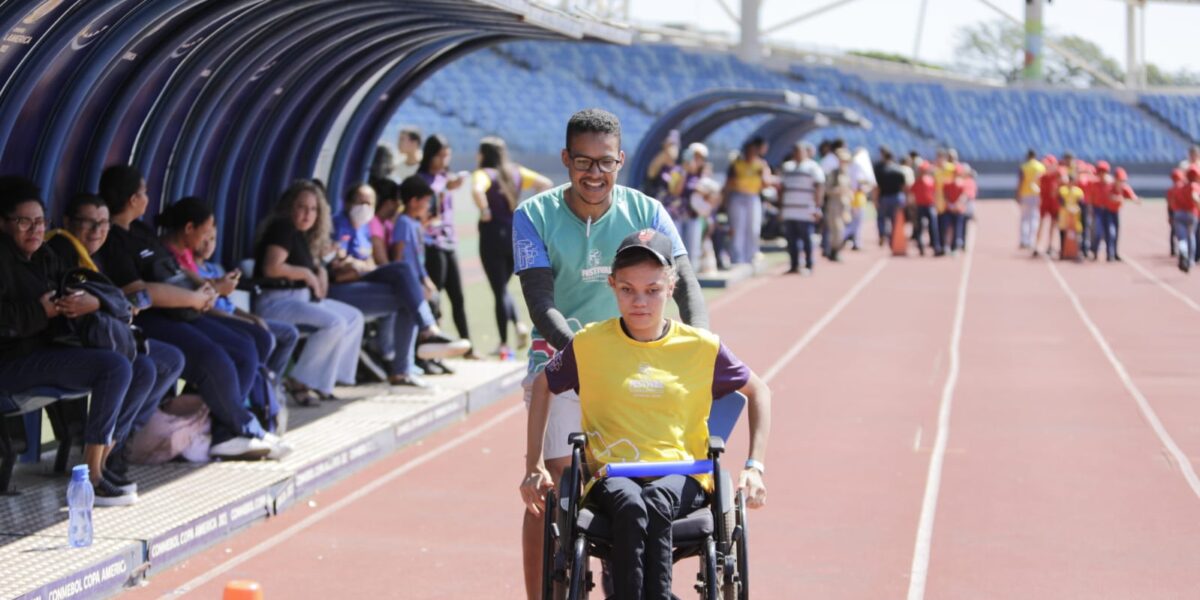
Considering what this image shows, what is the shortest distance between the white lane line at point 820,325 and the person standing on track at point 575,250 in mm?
7245

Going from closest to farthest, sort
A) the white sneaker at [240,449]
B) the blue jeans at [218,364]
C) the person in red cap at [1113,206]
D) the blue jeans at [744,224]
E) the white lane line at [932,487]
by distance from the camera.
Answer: the white lane line at [932,487], the blue jeans at [218,364], the white sneaker at [240,449], the blue jeans at [744,224], the person in red cap at [1113,206]

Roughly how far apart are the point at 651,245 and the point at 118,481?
3.54 meters

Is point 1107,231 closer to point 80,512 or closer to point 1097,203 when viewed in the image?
point 1097,203

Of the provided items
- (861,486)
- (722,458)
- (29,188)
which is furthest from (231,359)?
(861,486)

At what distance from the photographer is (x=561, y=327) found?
194 inches

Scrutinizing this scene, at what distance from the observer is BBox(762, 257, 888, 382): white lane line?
13.1 m

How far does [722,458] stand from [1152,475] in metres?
2.24

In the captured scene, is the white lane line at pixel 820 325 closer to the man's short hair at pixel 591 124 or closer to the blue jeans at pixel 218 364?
the blue jeans at pixel 218 364

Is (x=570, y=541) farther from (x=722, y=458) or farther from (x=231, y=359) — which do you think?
(x=722, y=458)

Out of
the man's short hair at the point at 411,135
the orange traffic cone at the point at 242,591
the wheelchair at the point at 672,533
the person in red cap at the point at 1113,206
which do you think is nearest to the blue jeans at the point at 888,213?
the person in red cap at the point at 1113,206

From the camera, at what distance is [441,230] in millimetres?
12055

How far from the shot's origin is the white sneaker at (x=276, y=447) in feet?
27.0

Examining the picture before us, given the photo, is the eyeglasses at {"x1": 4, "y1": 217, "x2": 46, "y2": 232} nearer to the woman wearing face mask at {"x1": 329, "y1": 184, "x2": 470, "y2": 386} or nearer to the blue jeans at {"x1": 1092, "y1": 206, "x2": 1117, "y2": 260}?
the woman wearing face mask at {"x1": 329, "y1": 184, "x2": 470, "y2": 386}

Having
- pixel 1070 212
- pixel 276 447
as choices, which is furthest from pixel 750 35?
pixel 276 447
